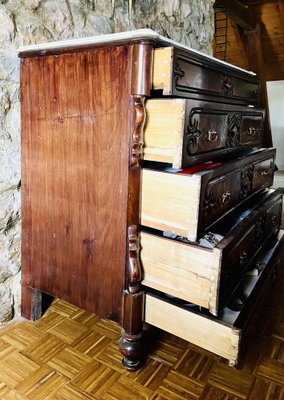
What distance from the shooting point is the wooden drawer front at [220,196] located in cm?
95

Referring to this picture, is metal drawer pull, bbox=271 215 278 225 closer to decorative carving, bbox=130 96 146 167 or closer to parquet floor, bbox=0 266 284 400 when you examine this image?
parquet floor, bbox=0 266 284 400

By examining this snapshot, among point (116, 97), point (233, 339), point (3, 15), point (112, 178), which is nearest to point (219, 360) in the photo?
point (233, 339)

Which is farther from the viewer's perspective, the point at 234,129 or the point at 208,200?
the point at 234,129

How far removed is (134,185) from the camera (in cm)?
95

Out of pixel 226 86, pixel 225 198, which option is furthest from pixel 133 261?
pixel 226 86

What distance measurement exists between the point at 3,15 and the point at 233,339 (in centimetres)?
115

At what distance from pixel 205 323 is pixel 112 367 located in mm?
337

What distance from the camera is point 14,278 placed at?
4.13 feet

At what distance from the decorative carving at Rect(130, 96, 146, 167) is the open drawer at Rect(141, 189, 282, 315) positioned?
0.22 metres

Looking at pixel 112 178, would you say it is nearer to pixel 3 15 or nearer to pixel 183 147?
pixel 183 147

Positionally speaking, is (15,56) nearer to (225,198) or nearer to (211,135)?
(211,135)

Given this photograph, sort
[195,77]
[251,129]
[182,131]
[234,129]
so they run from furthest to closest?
[251,129] < [234,129] < [195,77] < [182,131]

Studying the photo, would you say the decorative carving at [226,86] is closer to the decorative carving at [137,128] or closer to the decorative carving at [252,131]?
the decorative carving at [252,131]

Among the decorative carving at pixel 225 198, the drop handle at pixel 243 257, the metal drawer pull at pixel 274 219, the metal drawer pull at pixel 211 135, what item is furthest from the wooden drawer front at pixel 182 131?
the metal drawer pull at pixel 274 219
